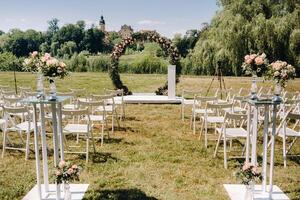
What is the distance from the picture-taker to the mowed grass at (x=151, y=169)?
5051 millimetres

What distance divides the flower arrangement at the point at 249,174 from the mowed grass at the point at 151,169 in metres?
0.64

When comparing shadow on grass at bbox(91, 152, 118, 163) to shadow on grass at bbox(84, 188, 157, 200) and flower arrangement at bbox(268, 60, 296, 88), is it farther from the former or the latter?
flower arrangement at bbox(268, 60, 296, 88)

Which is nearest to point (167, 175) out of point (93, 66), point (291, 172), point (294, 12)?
point (291, 172)

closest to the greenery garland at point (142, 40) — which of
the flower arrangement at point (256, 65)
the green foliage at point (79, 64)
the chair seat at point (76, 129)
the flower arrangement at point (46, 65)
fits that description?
the chair seat at point (76, 129)

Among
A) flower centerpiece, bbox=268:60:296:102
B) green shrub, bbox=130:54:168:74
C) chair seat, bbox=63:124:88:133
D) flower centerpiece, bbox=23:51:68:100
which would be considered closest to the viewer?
flower centerpiece, bbox=23:51:68:100

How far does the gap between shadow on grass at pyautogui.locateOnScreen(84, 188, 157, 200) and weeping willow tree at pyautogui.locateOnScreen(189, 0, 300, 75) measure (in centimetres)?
1326

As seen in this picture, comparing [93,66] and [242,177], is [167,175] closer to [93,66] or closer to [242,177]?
[242,177]

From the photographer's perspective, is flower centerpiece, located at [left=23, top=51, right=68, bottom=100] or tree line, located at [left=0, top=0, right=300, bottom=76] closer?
flower centerpiece, located at [left=23, top=51, right=68, bottom=100]

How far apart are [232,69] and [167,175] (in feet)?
49.0

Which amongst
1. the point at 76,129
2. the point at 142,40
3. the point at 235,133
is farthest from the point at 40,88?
the point at 142,40

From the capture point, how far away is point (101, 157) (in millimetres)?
6574

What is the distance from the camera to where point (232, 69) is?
1972 cm

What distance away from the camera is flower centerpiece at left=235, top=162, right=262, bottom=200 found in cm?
434

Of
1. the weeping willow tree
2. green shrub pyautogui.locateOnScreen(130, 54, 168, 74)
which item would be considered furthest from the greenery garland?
green shrub pyautogui.locateOnScreen(130, 54, 168, 74)
